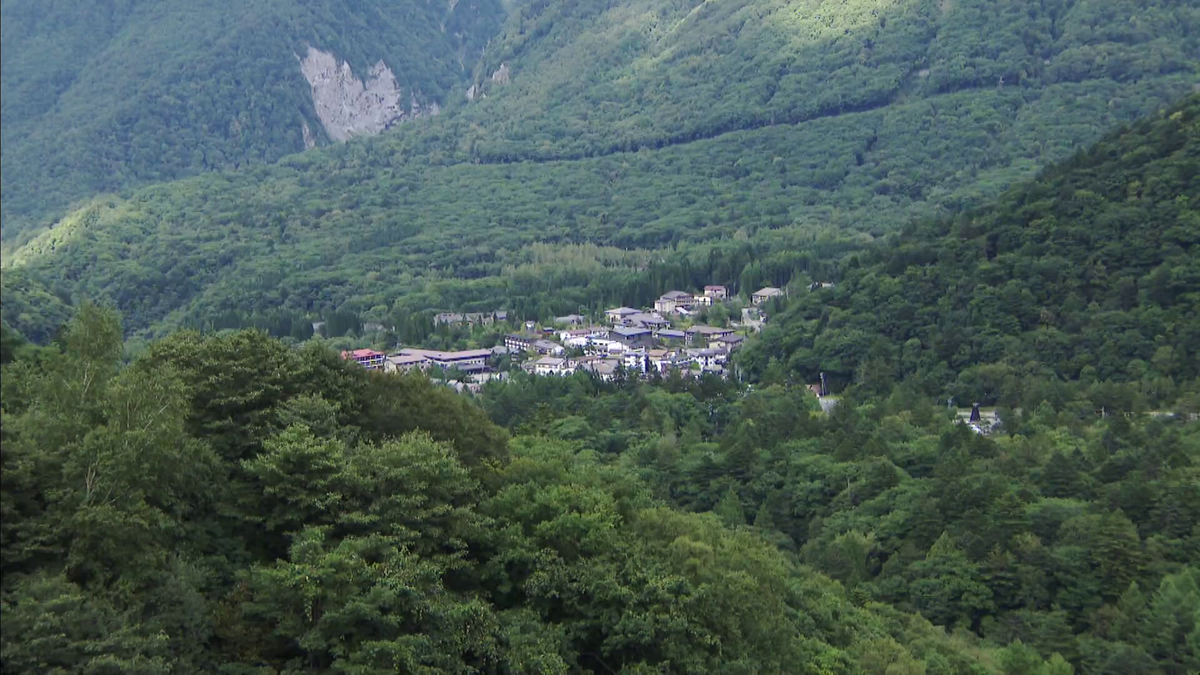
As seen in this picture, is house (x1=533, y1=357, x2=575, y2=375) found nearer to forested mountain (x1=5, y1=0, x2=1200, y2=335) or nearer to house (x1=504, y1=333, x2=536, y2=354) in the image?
house (x1=504, y1=333, x2=536, y2=354)

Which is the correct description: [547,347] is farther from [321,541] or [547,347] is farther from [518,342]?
[321,541]

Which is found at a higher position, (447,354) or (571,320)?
(447,354)

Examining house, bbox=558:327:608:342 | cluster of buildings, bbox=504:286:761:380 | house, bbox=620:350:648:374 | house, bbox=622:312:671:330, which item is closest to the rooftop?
cluster of buildings, bbox=504:286:761:380

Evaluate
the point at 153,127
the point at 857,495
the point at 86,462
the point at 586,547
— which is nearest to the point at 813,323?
the point at 857,495

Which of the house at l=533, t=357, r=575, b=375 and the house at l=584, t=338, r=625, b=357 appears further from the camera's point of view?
the house at l=584, t=338, r=625, b=357

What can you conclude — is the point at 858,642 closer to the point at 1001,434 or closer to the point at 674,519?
the point at 674,519

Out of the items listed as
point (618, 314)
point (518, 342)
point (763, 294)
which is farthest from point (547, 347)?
point (763, 294)

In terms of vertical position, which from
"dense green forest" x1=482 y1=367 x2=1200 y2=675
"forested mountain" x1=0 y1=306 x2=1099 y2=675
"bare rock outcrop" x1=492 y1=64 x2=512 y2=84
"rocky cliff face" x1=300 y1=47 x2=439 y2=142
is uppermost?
"forested mountain" x1=0 y1=306 x2=1099 y2=675
